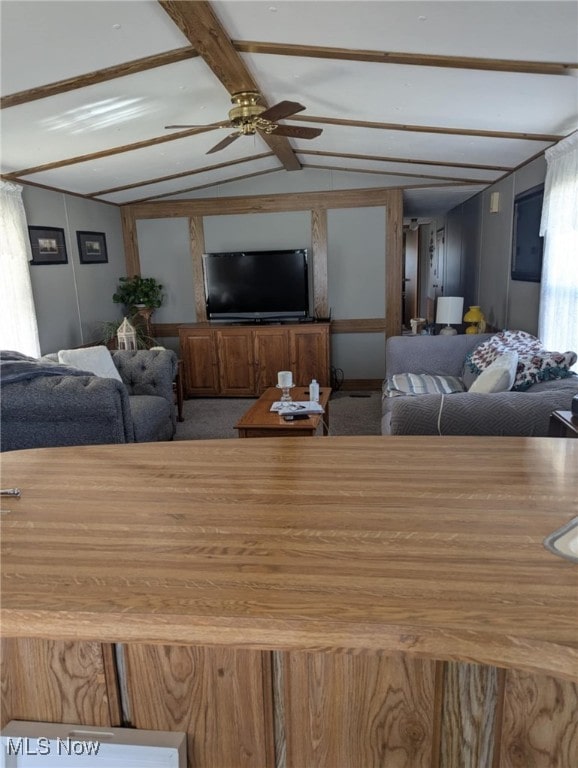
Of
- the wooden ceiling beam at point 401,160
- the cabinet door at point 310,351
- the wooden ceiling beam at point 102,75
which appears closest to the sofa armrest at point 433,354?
the cabinet door at point 310,351

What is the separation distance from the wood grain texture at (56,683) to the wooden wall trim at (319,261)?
5.42 meters

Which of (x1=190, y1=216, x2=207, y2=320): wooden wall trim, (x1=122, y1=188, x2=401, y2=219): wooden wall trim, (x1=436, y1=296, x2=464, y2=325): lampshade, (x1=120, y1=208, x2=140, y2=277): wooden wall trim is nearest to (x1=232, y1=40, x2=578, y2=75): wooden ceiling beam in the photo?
(x1=436, y1=296, x2=464, y2=325): lampshade

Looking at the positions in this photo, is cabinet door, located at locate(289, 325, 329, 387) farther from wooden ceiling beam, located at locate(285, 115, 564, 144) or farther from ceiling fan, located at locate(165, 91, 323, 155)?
ceiling fan, located at locate(165, 91, 323, 155)

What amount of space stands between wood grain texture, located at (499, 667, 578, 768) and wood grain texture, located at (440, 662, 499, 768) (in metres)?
0.02

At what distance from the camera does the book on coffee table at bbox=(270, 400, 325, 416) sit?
332cm

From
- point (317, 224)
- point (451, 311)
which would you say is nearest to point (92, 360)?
point (317, 224)

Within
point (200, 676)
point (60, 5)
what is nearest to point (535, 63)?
point (60, 5)

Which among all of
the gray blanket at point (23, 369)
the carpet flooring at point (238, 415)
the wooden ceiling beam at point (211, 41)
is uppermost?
the wooden ceiling beam at point (211, 41)

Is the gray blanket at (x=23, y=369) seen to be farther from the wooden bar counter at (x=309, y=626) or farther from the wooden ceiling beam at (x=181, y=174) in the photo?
the wooden ceiling beam at (x=181, y=174)

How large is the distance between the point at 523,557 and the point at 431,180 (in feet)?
18.3

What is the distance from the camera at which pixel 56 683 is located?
0.80 meters

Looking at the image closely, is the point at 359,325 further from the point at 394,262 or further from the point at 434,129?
the point at 434,129

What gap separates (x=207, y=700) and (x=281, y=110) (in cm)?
292

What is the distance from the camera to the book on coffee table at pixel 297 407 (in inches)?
131
